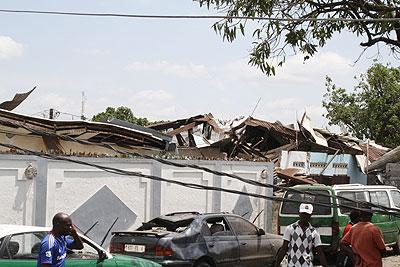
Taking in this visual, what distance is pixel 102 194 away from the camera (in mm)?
15086

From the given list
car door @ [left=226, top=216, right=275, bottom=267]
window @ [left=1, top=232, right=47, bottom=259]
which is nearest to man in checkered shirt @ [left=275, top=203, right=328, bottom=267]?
window @ [left=1, top=232, right=47, bottom=259]

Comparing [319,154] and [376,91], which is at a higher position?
[376,91]

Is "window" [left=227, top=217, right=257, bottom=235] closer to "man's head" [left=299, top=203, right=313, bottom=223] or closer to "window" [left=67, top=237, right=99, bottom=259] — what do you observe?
"window" [left=67, top=237, right=99, bottom=259]

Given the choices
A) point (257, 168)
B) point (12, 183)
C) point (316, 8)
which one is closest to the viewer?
point (316, 8)

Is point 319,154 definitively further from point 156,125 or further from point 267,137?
point 156,125

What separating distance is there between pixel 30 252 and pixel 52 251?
2.11 metres

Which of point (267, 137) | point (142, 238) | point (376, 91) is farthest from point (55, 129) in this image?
point (376, 91)

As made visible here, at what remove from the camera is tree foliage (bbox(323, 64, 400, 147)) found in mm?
40750

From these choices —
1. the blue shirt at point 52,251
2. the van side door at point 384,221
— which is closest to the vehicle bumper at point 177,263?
the blue shirt at point 52,251

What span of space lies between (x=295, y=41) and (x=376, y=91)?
3206 centimetres

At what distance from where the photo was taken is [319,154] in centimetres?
2303

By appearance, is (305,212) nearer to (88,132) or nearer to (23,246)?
(23,246)

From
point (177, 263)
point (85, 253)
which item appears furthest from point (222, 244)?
point (85, 253)

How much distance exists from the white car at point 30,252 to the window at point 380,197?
862 cm
